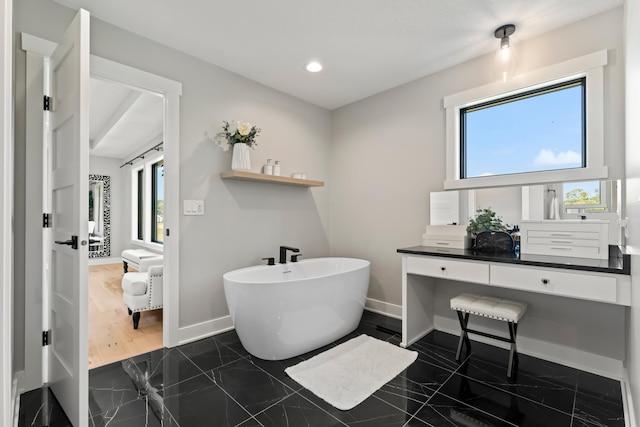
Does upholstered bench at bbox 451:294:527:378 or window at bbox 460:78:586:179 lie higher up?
window at bbox 460:78:586:179

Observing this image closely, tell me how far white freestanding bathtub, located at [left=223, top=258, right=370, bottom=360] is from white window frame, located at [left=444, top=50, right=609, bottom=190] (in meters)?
1.36

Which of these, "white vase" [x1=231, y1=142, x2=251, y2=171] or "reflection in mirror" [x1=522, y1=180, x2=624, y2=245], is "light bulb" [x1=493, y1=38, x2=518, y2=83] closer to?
"reflection in mirror" [x1=522, y1=180, x2=624, y2=245]

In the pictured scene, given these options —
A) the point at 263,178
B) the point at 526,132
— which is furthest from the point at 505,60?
the point at 263,178

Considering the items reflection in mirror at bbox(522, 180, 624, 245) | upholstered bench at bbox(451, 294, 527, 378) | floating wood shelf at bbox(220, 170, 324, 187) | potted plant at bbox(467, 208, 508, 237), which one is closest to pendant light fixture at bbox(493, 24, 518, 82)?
reflection in mirror at bbox(522, 180, 624, 245)

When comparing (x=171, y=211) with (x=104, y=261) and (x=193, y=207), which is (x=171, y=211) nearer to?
(x=193, y=207)

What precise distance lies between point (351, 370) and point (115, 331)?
2273mm

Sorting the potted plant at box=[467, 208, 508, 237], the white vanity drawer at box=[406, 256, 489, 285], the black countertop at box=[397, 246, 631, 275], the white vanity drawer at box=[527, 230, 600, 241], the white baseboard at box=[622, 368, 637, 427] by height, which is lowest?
the white baseboard at box=[622, 368, 637, 427]

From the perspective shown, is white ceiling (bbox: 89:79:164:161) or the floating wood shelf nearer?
the floating wood shelf

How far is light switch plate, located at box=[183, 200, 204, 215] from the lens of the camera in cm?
264

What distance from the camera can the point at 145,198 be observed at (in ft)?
20.2

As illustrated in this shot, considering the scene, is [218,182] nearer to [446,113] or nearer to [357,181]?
[357,181]

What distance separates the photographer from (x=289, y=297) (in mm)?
2256

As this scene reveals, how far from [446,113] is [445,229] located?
42.3 inches

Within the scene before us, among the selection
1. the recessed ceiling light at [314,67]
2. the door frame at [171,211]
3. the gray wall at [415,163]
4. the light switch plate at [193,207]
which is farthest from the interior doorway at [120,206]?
the gray wall at [415,163]
